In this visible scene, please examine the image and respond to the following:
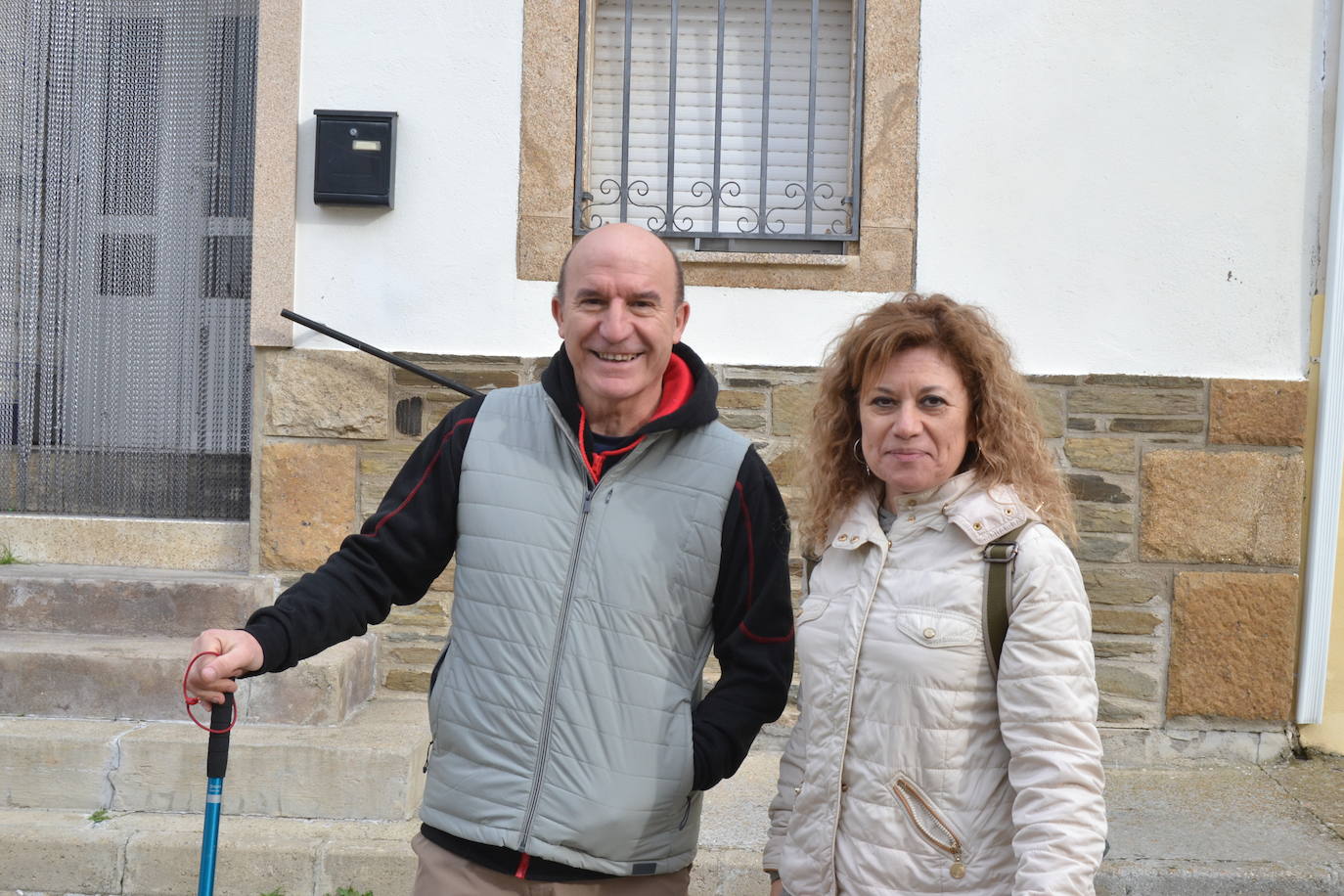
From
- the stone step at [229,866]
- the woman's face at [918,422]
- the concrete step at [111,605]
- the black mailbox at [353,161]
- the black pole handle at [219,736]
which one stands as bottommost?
the stone step at [229,866]

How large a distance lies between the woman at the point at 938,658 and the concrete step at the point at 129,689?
2.58m

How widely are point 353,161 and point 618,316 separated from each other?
119 inches

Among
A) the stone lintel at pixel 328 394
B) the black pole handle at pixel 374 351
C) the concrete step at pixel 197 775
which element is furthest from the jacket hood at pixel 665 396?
the stone lintel at pixel 328 394

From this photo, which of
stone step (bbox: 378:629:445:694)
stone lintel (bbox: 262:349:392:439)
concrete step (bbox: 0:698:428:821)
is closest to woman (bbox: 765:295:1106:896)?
concrete step (bbox: 0:698:428:821)

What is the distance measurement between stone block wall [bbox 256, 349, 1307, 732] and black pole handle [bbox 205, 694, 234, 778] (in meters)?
2.73

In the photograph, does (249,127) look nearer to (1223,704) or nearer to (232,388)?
(232,388)

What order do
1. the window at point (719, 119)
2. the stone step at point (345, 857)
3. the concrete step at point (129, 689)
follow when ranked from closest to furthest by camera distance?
the stone step at point (345, 857), the concrete step at point (129, 689), the window at point (719, 119)

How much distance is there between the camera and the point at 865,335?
207 cm

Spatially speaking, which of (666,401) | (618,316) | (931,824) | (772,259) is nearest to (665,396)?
(666,401)

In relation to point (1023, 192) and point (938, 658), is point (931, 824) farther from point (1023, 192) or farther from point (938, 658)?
point (1023, 192)

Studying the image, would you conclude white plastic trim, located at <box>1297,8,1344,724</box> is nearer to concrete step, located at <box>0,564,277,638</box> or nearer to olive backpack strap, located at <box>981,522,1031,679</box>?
olive backpack strap, located at <box>981,522,1031,679</box>

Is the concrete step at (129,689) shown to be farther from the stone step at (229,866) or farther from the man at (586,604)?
the man at (586,604)

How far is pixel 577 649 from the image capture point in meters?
2.12

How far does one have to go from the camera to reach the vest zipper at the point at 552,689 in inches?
81.7
